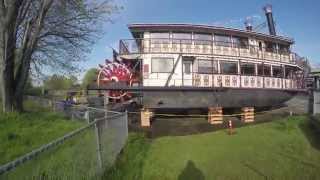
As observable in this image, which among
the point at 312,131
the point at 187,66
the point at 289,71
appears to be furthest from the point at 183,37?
the point at 312,131

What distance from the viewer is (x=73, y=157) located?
18.0 ft

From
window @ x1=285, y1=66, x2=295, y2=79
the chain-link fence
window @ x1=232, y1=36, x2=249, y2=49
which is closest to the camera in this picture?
the chain-link fence

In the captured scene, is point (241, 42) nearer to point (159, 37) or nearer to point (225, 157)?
point (159, 37)

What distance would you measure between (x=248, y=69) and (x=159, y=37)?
5897 mm

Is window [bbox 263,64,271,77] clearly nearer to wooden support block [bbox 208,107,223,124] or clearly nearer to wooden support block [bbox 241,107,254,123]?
wooden support block [bbox 241,107,254,123]

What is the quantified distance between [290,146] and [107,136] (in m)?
5.82

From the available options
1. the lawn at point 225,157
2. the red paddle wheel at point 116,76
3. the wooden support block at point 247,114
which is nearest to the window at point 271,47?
the wooden support block at point 247,114

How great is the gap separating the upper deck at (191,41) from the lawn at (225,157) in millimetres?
7934

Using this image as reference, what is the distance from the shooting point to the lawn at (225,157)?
7.75 meters

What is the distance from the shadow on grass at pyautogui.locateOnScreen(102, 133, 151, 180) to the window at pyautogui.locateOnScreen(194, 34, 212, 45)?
10336mm

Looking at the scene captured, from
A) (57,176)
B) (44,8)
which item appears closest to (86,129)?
(57,176)

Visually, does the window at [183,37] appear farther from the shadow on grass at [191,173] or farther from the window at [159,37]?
the shadow on grass at [191,173]

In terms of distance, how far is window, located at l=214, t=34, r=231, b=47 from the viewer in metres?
21.9

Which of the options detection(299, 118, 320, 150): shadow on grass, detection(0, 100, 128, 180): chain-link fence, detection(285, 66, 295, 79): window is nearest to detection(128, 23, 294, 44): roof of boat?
detection(285, 66, 295, 79): window
